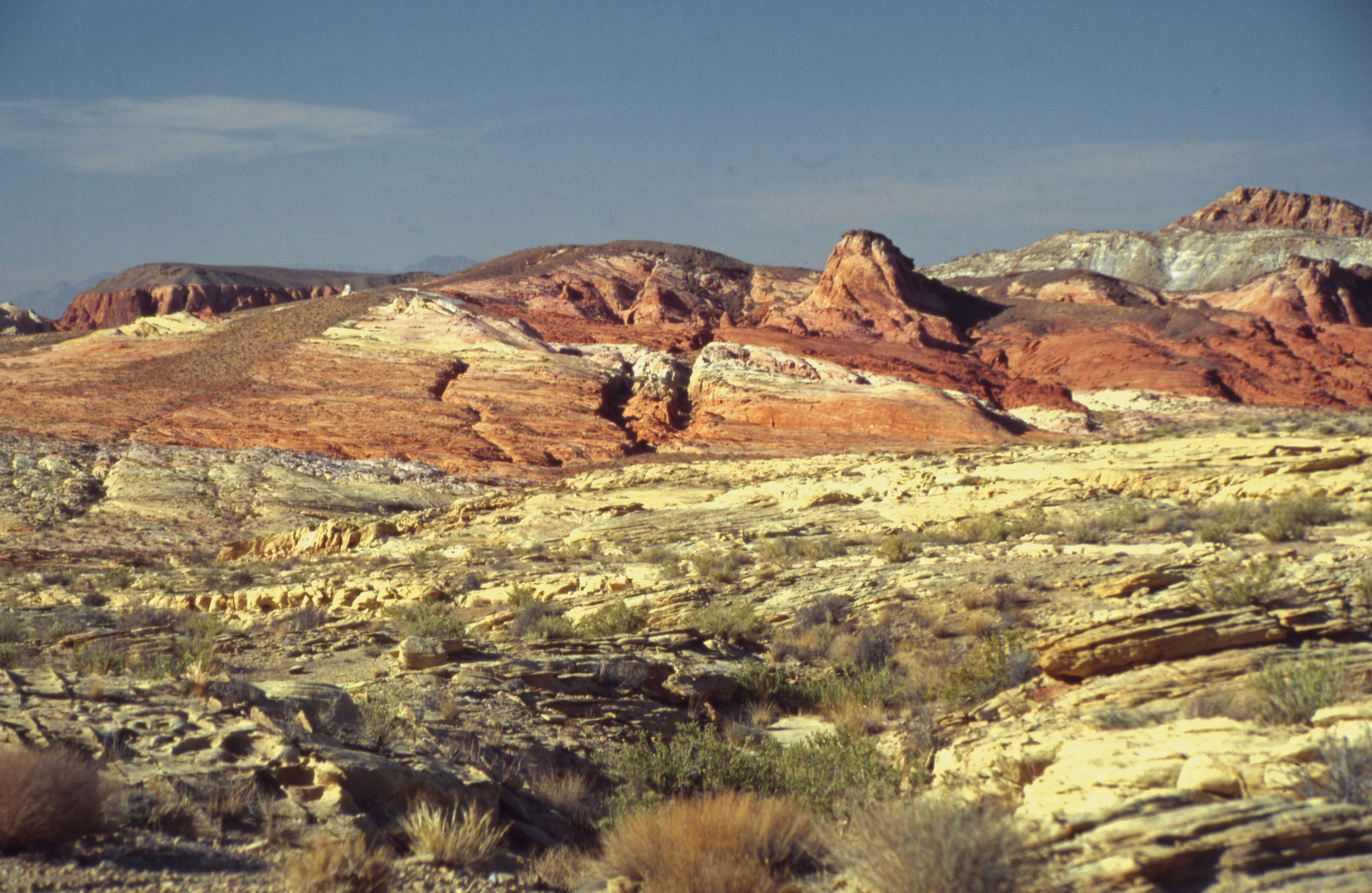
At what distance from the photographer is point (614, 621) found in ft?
37.2

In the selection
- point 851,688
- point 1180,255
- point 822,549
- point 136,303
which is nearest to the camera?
point 851,688

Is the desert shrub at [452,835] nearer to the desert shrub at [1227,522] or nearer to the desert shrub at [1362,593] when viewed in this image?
the desert shrub at [1362,593]

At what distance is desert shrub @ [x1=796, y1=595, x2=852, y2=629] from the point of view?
10.6 m

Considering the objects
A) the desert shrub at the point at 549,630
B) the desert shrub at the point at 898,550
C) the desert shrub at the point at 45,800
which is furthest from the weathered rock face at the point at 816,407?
the desert shrub at the point at 45,800

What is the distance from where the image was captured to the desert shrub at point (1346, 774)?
164 inches

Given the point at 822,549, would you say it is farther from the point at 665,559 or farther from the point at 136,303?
the point at 136,303

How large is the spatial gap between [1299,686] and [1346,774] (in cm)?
155

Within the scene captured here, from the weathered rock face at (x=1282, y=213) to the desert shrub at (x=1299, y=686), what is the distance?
108228mm

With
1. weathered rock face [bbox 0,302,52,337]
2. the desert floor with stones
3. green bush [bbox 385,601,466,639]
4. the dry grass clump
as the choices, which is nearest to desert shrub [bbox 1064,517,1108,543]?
the desert floor with stones

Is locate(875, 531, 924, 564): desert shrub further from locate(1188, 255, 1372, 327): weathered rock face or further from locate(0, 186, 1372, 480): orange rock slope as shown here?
locate(1188, 255, 1372, 327): weathered rock face

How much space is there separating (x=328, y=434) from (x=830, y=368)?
22608mm

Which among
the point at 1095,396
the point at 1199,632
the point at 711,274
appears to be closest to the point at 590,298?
the point at 711,274

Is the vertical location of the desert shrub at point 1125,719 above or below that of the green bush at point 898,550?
above

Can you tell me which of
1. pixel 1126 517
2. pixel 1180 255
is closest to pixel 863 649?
pixel 1126 517
